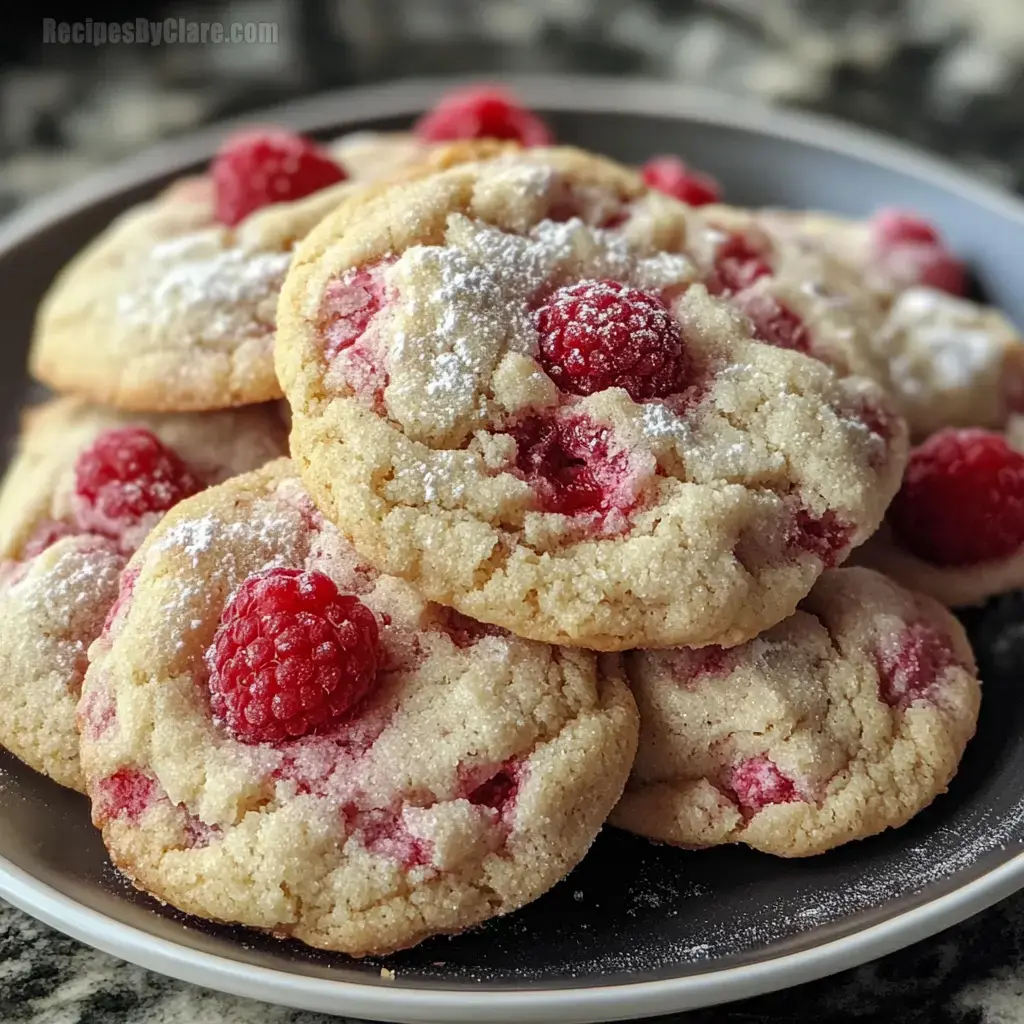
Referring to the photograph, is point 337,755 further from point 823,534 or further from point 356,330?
point 823,534

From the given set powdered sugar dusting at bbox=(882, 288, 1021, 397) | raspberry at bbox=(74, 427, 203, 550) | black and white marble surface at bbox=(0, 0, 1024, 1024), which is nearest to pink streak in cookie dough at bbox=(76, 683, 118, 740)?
raspberry at bbox=(74, 427, 203, 550)

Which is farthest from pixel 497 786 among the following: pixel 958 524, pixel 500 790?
pixel 958 524

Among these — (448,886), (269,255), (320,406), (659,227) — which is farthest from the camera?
(269,255)

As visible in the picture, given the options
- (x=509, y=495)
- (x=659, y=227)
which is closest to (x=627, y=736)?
(x=509, y=495)

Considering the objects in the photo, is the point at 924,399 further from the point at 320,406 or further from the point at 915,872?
the point at 320,406

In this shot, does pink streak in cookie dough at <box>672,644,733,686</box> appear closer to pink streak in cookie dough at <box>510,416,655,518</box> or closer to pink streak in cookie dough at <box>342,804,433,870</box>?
pink streak in cookie dough at <box>510,416,655,518</box>

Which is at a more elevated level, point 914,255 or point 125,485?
point 914,255
